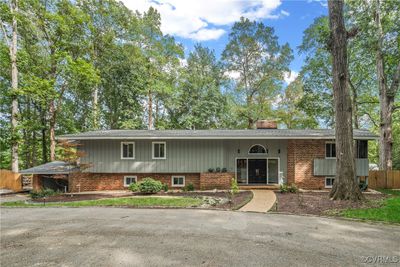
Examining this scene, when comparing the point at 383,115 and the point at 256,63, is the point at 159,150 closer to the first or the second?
the point at 383,115

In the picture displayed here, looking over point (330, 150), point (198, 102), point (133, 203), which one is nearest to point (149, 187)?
point (133, 203)

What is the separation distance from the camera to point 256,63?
26672mm

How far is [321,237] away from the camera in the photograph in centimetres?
523

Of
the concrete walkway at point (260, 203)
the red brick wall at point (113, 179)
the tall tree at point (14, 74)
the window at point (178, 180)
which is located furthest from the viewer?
the tall tree at point (14, 74)

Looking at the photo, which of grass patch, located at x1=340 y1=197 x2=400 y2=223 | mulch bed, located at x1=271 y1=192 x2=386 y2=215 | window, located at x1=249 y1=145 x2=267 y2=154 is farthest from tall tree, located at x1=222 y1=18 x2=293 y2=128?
grass patch, located at x1=340 y1=197 x2=400 y2=223

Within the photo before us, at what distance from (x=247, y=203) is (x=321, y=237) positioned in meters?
4.32

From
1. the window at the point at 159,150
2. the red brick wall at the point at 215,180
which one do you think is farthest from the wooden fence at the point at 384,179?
the window at the point at 159,150

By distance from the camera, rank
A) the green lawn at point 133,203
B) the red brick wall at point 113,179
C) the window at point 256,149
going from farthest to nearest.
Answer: the window at point 256,149 < the red brick wall at point 113,179 < the green lawn at point 133,203

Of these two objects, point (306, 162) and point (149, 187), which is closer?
point (149, 187)

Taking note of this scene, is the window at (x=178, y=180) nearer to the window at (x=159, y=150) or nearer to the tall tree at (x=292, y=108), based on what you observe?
the window at (x=159, y=150)

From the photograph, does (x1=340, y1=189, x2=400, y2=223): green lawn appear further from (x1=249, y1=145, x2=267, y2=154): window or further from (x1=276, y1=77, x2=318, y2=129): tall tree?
(x1=276, y1=77, x2=318, y2=129): tall tree

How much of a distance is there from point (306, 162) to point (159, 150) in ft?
29.0

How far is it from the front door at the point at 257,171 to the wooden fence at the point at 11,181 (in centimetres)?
1485

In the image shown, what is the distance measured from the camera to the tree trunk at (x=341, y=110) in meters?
8.91
